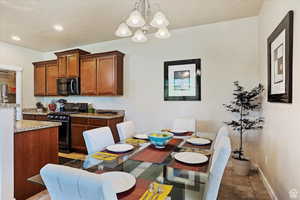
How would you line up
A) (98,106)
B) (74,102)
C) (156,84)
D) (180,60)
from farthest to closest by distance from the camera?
(74,102), (98,106), (156,84), (180,60)

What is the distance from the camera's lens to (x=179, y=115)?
11.4 ft

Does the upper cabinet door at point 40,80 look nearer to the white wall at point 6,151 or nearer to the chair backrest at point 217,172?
the white wall at point 6,151

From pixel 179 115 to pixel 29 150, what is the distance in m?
2.57

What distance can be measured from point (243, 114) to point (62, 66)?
4359 millimetres

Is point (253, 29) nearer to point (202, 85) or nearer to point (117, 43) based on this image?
point (202, 85)

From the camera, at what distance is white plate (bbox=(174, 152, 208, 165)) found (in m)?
1.43

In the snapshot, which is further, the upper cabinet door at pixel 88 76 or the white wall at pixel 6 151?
the upper cabinet door at pixel 88 76

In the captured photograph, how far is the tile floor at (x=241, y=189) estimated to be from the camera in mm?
2079

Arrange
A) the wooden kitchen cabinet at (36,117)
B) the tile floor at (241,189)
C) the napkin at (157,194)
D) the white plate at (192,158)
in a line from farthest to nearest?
1. the wooden kitchen cabinet at (36,117)
2. the tile floor at (241,189)
3. the white plate at (192,158)
4. the napkin at (157,194)

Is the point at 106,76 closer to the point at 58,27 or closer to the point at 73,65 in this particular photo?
the point at 73,65

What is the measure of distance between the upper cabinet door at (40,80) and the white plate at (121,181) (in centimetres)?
466

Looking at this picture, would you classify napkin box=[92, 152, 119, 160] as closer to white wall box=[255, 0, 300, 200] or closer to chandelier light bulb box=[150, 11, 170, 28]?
chandelier light bulb box=[150, 11, 170, 28]

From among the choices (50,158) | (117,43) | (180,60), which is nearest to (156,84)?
(180,60)

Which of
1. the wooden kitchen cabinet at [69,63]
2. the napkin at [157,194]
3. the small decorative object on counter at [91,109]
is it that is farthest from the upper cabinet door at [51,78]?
the napkin at [157,194]
